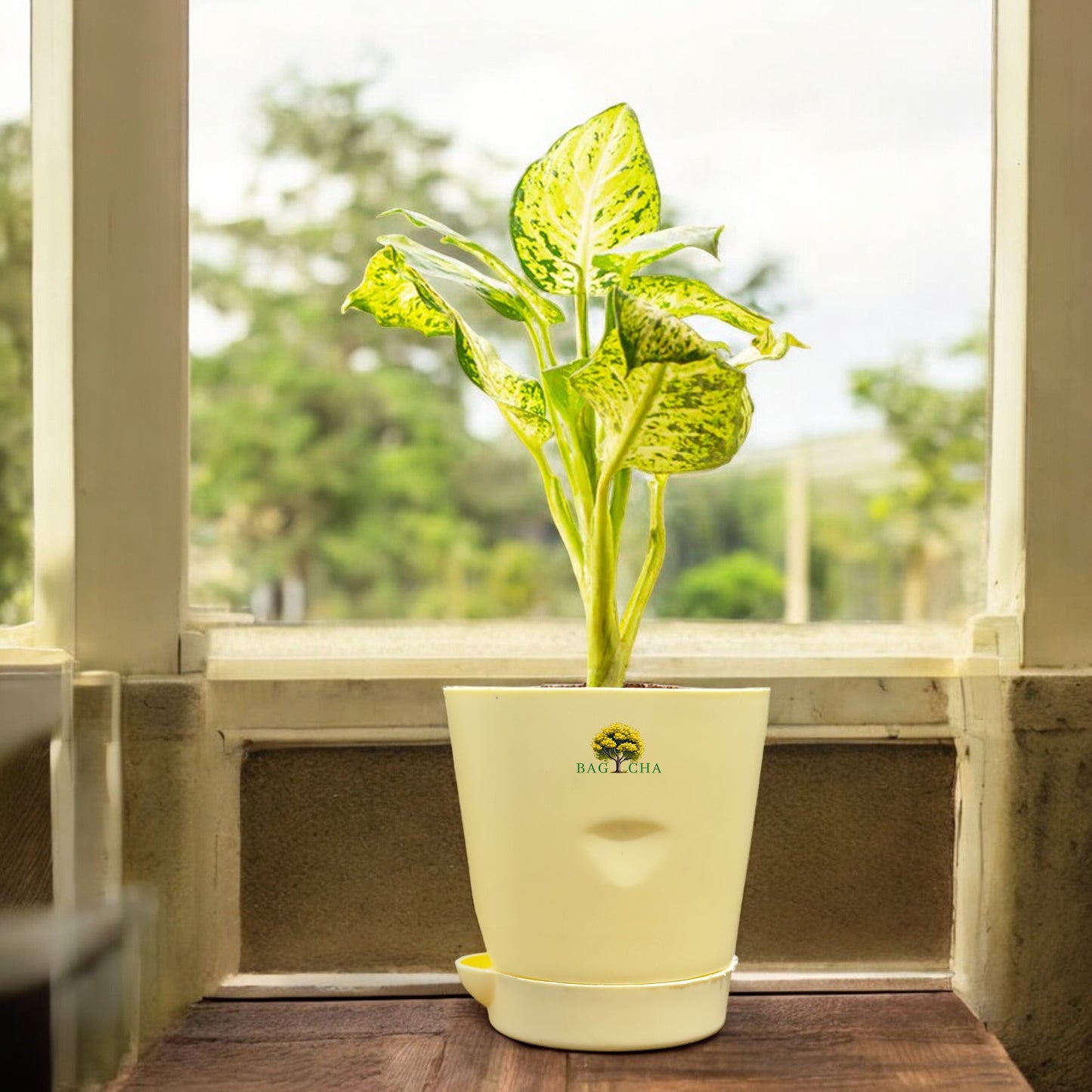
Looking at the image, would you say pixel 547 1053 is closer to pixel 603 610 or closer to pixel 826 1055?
pixel 826 1055

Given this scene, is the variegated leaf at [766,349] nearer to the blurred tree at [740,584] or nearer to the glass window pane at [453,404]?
the glass window pane at [453,404]

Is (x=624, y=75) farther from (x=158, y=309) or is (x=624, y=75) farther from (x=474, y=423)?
(x=474, y=423)

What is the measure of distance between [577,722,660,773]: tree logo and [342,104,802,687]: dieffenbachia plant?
0.23 feet

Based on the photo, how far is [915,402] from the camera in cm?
1079

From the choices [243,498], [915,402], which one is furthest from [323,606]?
[915,402]

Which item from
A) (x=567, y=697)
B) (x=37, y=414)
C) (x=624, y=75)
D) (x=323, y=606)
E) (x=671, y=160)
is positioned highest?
(x=624, y=75)

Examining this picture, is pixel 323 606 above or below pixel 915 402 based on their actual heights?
below

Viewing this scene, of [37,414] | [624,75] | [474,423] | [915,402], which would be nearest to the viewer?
[37,414]

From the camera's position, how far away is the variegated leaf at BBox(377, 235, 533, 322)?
864 millimetres

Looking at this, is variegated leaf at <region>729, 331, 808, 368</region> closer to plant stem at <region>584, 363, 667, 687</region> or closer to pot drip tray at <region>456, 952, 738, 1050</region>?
plant stem at <region>584, 363, 667, 687</region>

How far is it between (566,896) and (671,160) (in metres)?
0.76

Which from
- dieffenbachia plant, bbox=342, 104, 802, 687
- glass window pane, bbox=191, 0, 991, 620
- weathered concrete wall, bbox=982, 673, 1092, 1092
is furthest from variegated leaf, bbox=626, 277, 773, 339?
glass window pane, bbox=191, 0, 991, 620

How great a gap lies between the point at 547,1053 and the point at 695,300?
0.56 meters

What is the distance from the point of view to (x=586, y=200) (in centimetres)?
87
